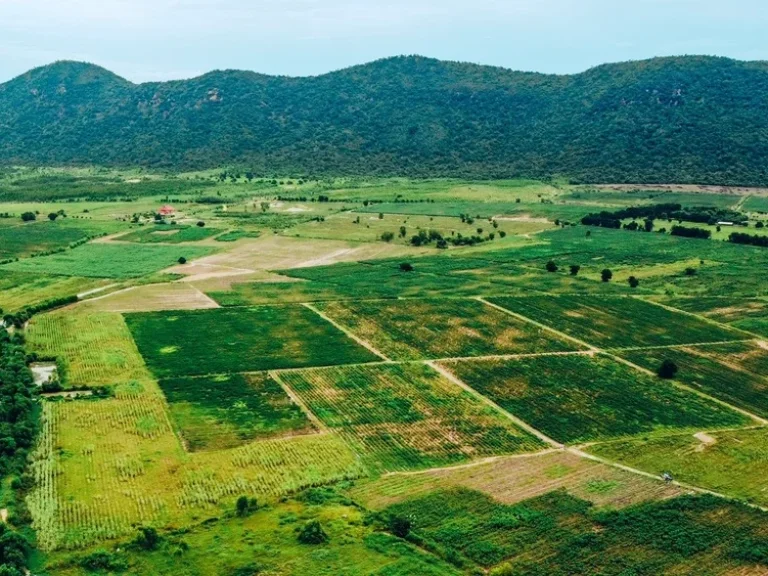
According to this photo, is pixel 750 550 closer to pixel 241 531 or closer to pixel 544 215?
pixel 241 531

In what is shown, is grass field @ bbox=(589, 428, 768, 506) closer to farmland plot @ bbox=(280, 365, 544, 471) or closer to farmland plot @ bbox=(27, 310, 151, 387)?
farmland plot @ bbox=(280, 365, 544, 471)

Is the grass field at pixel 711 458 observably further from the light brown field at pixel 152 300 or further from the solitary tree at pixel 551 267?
the solitary tree at pixel 551 267

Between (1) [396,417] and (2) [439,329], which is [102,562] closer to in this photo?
(1) [396,417]

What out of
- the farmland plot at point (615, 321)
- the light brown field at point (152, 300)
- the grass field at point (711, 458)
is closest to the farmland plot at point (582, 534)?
the grass field at point (711, 458)

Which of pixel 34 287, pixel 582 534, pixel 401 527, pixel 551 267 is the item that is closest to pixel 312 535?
pixel 401 527

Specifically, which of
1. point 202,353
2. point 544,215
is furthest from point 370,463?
point 544,215

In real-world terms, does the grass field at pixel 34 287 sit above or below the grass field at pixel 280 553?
above

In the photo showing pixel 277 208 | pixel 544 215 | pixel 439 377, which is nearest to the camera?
pixel 439 377
